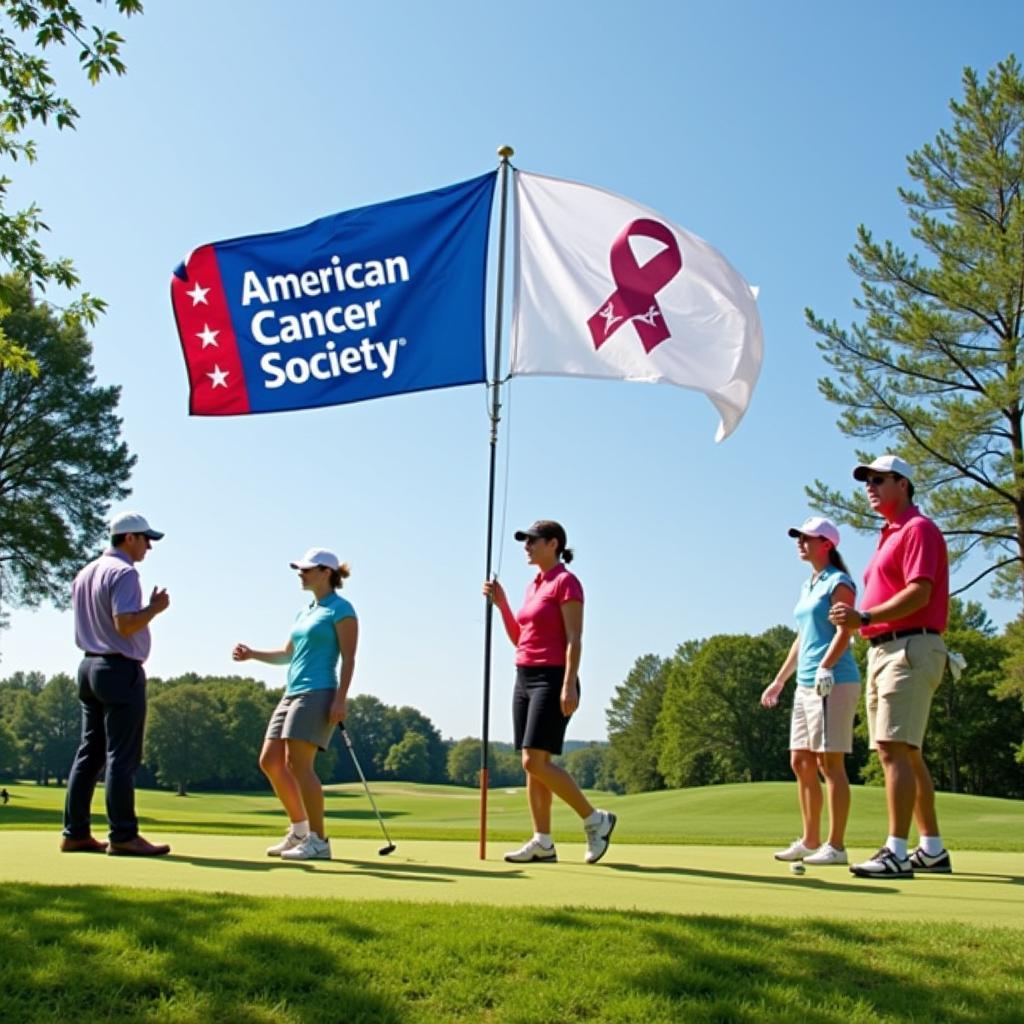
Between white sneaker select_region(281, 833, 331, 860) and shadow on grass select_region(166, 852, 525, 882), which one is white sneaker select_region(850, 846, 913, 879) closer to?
shadow on grass select_region(166, 852, 525, 882)

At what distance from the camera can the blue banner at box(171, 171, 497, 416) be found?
8.50m

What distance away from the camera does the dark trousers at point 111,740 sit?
7348 mm

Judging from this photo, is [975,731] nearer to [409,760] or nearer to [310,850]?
[310,850]

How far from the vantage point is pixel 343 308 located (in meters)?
8.56

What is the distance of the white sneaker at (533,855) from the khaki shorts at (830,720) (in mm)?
1866

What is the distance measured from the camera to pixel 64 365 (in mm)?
37938

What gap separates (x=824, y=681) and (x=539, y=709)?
187 cm

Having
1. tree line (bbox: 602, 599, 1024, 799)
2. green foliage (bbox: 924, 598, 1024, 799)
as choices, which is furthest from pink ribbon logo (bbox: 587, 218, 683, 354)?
green foliage (bbox: 924, 598, 1024, 799)

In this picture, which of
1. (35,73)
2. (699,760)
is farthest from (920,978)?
(699,760)

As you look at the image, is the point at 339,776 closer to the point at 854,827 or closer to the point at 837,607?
the point at 854,827

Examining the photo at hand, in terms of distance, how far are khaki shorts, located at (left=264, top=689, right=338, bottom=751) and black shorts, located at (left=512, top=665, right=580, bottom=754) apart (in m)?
1.23

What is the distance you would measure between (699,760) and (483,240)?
79142mm

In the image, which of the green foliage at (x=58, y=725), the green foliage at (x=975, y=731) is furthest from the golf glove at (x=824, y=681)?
the green foliage at (x=58, y=725)

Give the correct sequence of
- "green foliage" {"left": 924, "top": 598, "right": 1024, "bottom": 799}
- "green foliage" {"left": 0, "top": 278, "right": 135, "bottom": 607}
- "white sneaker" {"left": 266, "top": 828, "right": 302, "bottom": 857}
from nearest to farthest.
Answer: "white sneaker" {"left": 266, "top": 828, "right": 302, "bottom": 857} < "green foliage" {"left": 0, "top": 278, "right": 135, "bottom": 607} < "green foliage" {"left": 924, "top": 598, "right": 1024, "bottom": 799}
